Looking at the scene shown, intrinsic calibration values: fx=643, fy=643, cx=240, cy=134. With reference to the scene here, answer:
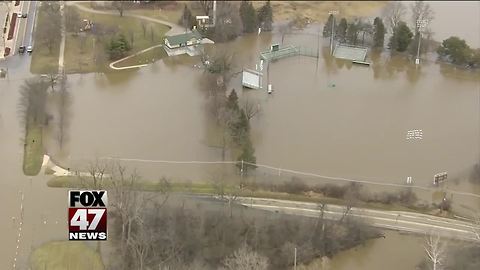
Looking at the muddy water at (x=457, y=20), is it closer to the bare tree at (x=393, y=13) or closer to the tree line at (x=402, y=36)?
the tree line at (x=402, y=36)

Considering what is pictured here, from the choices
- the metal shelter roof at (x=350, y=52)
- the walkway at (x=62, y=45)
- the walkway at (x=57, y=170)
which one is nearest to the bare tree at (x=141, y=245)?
the walkway at (x=57, y=170)

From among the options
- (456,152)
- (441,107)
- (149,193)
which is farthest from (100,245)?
(441,107)

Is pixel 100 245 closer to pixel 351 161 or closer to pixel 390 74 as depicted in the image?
pixel 351 161

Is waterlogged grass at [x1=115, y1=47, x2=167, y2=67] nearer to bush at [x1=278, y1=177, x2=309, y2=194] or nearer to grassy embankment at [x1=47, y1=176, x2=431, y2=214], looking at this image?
grassy embankment at [x1=47, y1=176, x2=431, y2=214]

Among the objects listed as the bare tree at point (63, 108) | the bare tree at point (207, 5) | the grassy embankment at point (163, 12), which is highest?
the bare tree at point (207, 5)

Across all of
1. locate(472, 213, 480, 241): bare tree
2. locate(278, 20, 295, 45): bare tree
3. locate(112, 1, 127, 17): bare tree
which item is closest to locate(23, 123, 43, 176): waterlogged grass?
locate(112, 1, 127, 17): bare tree

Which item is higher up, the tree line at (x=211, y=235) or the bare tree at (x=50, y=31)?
the bare tree at (x=50, y=31)

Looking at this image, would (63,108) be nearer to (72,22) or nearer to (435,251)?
(72,22)
